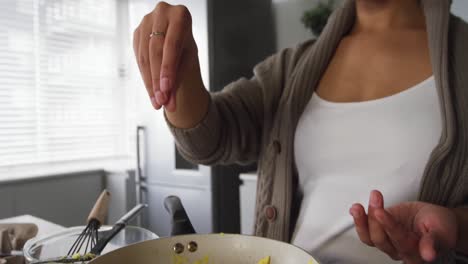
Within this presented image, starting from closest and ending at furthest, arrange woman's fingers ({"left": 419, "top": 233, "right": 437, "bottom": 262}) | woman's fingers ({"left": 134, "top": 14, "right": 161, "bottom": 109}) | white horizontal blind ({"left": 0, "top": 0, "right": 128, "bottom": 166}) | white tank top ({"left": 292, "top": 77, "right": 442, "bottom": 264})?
1. woman's fingers ({"left": 419, "top": 233, "right": 437, "bottom": 262})
2. woman's fingers ({"left": 134, "top": 14, "right": 161, "bottom": 109})
3. white tank top ({"left": 292, "top": 77, "right": 442, "bottom": 264})
4. white horizontal blind ({"left": 0, "top": 0, "right": 128, "bottom": 166})

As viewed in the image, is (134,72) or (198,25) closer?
(198,25)

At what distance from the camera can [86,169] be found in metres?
2.07

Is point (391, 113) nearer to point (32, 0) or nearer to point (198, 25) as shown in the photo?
point (198, 25)

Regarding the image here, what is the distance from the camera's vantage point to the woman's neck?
55cm

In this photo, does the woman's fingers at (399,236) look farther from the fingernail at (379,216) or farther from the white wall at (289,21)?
the white wall at (289,21)

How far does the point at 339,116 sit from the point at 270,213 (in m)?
0.18

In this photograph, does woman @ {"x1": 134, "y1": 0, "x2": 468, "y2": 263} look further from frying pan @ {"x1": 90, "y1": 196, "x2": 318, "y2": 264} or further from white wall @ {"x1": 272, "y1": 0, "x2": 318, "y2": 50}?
→ white wall @ {"x1": 272, "y1": 0, "x2": 318, "y2": 50}

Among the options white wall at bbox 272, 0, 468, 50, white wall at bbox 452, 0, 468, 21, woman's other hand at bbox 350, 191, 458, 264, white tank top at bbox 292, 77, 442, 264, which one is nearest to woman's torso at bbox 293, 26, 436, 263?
white tank top at bbox 292, 77, 442, 264

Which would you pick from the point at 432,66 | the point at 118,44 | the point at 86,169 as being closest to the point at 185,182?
the point at 86,169

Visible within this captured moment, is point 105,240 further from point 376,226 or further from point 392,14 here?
point 392,14

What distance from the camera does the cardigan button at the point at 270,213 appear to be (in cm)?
57

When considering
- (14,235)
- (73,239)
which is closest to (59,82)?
(14,235)

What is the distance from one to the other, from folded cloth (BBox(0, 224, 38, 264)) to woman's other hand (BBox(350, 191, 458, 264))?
0.51 m

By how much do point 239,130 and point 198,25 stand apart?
47.7 inches
